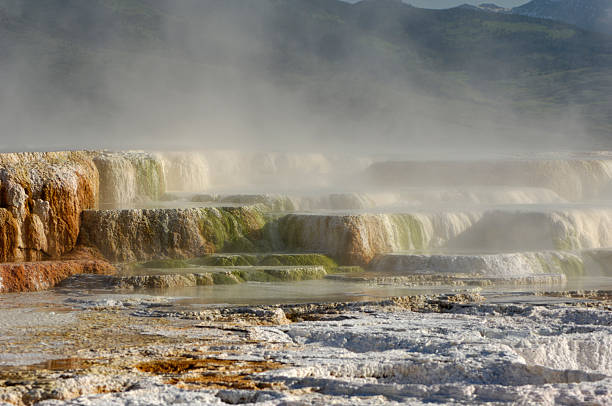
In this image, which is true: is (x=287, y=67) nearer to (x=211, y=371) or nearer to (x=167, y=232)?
(x=167, y=232)

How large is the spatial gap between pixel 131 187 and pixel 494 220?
345 inches

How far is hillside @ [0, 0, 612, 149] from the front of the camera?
8044cm

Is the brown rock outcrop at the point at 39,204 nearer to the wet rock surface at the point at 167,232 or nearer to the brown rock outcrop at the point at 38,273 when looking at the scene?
the wet rock surface at the point at 167,232

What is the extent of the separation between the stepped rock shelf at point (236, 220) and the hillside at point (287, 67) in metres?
49.2

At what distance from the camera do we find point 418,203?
25625 millimetres

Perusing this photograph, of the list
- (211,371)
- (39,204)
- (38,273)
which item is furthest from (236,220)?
(211,371)

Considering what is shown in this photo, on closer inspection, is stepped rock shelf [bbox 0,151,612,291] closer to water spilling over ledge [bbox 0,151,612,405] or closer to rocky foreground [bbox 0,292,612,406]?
water spilling over ledge [bbox 0,151,612,405]

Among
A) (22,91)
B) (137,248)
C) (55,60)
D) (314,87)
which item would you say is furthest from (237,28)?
(137,248)

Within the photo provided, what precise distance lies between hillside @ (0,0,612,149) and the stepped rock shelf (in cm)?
4919

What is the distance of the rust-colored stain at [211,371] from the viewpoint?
7070 mm

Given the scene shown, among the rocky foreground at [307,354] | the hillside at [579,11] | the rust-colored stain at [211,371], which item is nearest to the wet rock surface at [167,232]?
the rocky foreground at [307,354]

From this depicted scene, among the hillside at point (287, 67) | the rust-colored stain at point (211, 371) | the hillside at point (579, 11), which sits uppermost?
the hillside at point (579, 11)

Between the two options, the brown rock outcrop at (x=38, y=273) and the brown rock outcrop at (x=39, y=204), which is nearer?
the brown rock outcrop at (x=38, y=273)

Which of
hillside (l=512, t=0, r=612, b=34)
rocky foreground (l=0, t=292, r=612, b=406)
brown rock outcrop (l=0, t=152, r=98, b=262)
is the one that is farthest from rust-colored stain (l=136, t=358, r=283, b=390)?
hillside (l=512, t=0, r=612, b=34)
